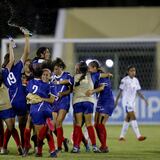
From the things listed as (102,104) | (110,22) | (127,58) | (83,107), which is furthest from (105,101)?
(110,22)

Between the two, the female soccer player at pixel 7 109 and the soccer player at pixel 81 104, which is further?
the soccer player at pixel 81 104

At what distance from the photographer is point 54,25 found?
37.4 m

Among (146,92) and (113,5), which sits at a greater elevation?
(113,5)

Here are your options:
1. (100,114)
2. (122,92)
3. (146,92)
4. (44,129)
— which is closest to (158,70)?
A: (146,92)

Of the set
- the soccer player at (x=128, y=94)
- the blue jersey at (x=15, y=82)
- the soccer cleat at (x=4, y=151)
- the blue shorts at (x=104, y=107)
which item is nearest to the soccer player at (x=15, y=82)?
the blue jersey at (x=15, y=82)

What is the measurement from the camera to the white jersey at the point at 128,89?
19672 mm

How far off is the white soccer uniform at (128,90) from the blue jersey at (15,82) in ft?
18.4

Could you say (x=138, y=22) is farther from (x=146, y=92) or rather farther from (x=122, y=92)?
(x=122, y=92)

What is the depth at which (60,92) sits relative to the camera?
15.3 metres

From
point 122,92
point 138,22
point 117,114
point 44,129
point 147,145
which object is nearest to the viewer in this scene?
point 44,129

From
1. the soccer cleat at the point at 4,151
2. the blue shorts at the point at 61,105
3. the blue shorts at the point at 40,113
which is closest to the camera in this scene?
the blue shorts at the point at 40,113

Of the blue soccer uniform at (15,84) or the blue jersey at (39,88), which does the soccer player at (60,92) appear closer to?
the blue soccer uniform at (15,84)

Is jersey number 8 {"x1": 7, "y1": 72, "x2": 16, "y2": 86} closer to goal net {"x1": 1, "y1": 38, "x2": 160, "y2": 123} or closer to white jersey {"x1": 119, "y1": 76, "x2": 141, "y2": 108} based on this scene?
white jersey {"x1": 119, "y1": 76, "x2": 141, "y2": 108}

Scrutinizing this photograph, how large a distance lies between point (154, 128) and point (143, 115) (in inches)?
71.0
